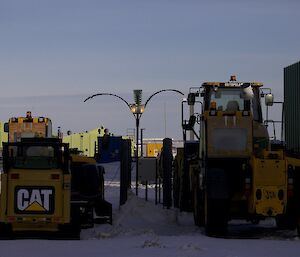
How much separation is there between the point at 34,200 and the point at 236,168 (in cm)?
448

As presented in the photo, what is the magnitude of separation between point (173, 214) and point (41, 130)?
8.62m

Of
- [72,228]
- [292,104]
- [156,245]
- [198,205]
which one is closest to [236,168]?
[198,205]

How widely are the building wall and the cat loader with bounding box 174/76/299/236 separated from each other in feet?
27.3

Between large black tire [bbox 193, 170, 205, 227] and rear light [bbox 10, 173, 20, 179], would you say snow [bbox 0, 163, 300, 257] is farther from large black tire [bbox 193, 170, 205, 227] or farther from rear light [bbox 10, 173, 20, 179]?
rear light [bbox 10, 173, 20, 179]

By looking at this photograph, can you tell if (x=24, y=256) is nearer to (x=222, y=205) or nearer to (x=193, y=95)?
(x=222, y=205)

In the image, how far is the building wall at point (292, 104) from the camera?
27.0 m

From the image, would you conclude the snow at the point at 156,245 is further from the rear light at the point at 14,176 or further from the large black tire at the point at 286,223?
the rear light at the point at 14,176

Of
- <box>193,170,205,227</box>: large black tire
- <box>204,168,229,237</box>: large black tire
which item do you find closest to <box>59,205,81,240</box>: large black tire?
<box>204,168,229,237</box>: large black tire

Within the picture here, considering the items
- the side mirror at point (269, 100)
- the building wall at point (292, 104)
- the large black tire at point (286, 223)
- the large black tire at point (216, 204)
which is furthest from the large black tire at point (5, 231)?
the building wall at point (292, 104)

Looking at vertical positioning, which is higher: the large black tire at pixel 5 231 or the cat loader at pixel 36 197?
the cat loader at pixel 36 197

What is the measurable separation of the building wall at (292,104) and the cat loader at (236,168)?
8.33 metres

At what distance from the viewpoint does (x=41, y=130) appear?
93.1ft

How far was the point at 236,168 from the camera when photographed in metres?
16.4

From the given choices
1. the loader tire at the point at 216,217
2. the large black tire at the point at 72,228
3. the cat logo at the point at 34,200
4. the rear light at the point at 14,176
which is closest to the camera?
the cat logo at the point at 34,200
